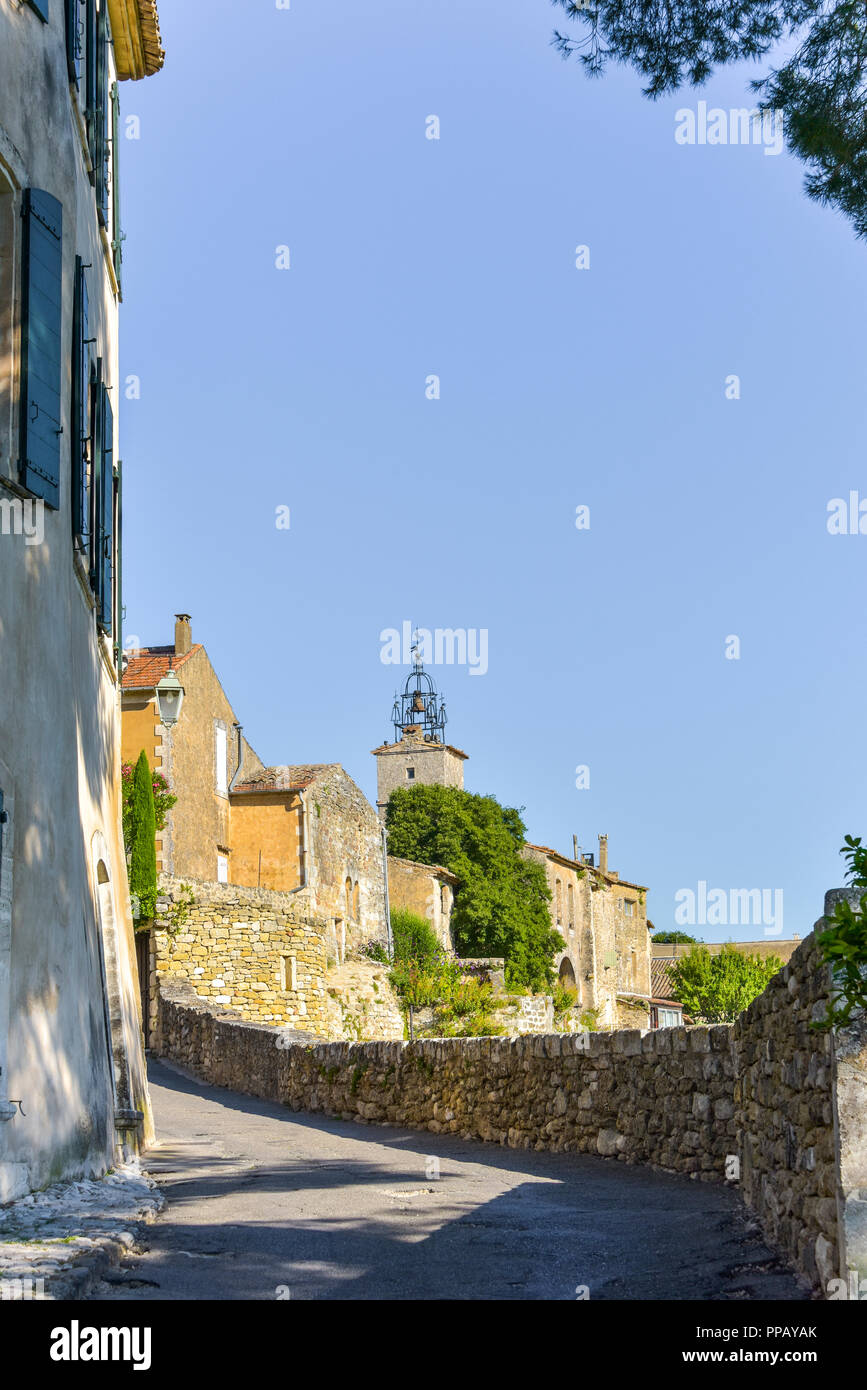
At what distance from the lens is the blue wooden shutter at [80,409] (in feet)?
28.3

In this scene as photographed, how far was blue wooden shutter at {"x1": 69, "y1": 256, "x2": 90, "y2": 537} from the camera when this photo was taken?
8625 millimetres

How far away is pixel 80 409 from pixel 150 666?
76.8 ft

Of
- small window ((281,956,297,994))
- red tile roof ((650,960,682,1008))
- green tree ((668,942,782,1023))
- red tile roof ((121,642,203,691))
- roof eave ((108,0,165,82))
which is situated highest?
roof eave ((108,0,165,82))

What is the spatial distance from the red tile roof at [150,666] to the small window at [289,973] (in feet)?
23.7

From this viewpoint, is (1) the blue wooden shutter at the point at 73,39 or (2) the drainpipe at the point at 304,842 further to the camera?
(2) the drainpipe at the point at 304,842

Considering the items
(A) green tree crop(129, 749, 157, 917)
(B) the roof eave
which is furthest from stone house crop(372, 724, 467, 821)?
(B) the roof eave

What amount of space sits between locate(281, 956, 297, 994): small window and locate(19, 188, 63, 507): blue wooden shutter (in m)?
19.0

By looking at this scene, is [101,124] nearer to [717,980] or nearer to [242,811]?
[242,811]

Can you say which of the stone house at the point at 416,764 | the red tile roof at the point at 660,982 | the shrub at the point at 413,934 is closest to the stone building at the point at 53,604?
the shrub at the point at 413,934

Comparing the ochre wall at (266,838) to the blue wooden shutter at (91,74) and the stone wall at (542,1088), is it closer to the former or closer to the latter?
the stone wall at (542,1088)

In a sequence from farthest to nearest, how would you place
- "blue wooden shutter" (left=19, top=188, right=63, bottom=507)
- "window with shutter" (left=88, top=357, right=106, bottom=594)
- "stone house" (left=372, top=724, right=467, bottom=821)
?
"stone house" (left=372, top=724, right=467, bottom=821), "window with shutter" (left=88, top=357, right=106, bottom=594), "blue wooden shutter" (left=19, top=188, right=63, bottom=507)

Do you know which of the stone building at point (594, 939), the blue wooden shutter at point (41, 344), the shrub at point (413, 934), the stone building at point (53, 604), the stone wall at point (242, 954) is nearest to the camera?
the stone building at point (53, 604)

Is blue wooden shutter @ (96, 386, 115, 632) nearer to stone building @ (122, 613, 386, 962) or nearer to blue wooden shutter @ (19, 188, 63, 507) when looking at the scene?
blue wooden shutter @ (19, 188, 63, 507)
